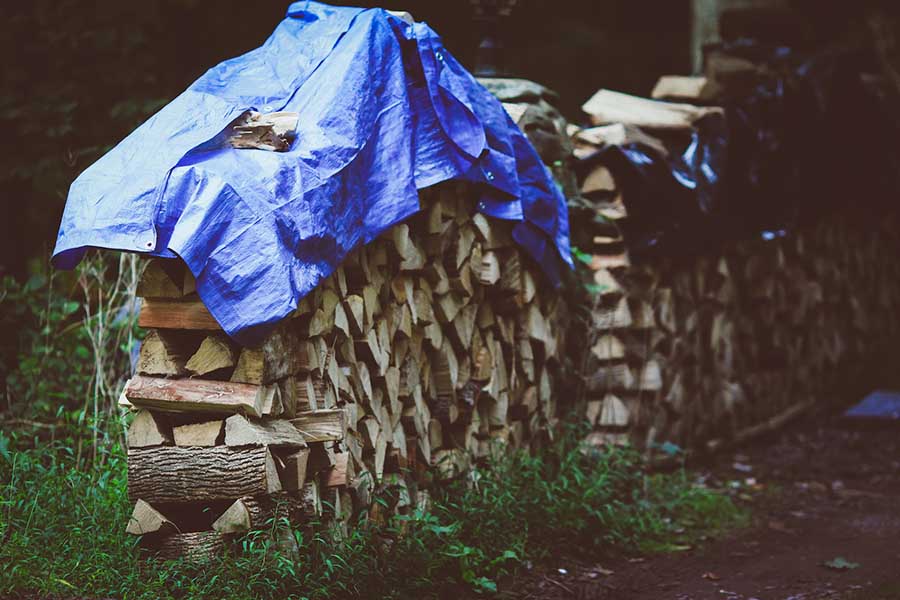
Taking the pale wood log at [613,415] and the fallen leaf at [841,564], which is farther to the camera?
the pale wood log at [613,415]

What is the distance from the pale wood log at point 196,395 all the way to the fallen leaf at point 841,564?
2709 mm

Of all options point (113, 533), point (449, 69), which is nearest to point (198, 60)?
point (449, 69)

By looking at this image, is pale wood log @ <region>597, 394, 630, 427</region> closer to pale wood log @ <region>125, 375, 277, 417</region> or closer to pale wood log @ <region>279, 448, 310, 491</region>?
pale wood log @ <region>279, 448, 310, 491</region>

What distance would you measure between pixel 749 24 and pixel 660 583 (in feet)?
18.2

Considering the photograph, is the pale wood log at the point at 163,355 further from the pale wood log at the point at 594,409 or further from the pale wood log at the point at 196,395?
the pale wood log at the point at 594,409

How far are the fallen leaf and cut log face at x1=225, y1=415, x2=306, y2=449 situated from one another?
2598 mm

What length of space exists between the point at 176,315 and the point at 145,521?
2.05 feet

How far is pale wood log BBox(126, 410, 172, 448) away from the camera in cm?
335

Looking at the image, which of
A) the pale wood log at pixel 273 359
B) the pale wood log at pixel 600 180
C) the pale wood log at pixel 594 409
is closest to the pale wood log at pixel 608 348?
the pale wood log at pixel 594 409

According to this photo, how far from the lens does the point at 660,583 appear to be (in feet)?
14.9

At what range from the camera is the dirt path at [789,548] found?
440 centimetres

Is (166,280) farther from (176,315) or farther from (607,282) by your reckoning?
(607,282)

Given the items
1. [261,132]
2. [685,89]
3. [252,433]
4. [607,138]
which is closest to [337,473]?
[252,433]

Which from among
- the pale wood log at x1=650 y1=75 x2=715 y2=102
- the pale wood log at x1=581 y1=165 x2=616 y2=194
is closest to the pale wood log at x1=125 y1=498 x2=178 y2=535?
the pale wood log at x1=581 y1=165 x2=616 y2=194
